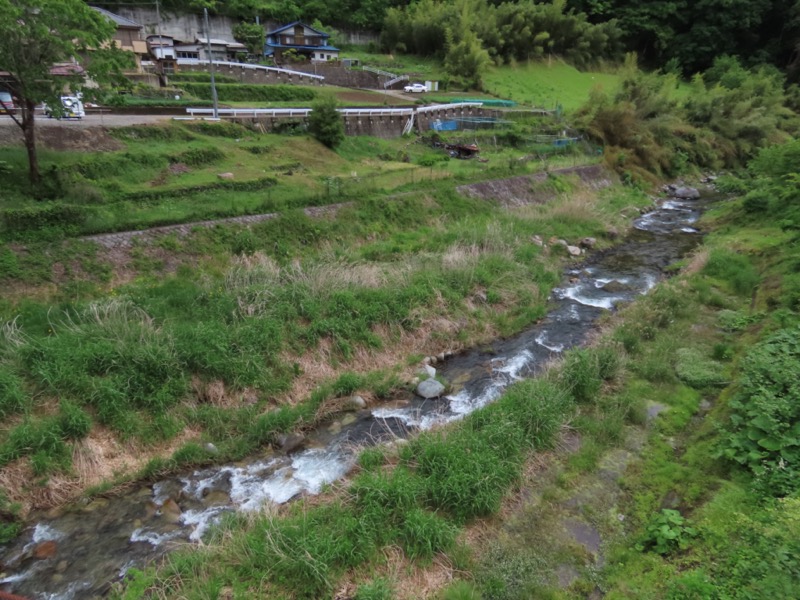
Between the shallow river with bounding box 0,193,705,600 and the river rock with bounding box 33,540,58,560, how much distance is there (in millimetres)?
15

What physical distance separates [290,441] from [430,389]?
152 inches

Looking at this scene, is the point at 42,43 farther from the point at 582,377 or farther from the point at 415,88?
the point at 415,88

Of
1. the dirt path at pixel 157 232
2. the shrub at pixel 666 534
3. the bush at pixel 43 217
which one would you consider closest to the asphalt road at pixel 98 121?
the bush at pixel 43 217

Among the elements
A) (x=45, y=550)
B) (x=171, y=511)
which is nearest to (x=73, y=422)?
(x=45, y=550)

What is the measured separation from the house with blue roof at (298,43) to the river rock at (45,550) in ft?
181

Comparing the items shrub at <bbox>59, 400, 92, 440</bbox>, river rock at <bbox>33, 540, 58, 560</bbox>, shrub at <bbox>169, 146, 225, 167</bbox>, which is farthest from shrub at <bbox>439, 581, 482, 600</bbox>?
shrub at <bbox>169, 146, 225, 167</bbox>

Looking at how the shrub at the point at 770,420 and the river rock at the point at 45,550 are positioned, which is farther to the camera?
the river rock at the point at 45,550

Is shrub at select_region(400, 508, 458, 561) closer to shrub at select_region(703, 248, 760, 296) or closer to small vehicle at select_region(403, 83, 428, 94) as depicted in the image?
shrub at select_region(703, 248, 760, 296)

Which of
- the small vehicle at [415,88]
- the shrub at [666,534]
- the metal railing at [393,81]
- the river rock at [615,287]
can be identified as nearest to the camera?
the shrub at [666,534]

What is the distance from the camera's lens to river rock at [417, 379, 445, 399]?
485 inches

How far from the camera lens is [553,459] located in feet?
31.1

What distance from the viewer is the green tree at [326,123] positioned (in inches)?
1018

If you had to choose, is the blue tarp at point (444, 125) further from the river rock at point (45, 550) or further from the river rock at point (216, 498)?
the river rock at point (45, 550)

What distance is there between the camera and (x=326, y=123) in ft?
85.0
